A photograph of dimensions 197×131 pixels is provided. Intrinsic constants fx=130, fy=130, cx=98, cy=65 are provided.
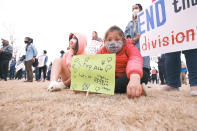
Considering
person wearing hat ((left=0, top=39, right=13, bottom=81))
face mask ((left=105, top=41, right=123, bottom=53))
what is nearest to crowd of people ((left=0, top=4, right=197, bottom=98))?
face mask ((left=105, top=41, right=123, bottom=53))

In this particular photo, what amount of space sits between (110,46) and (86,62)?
284 mm

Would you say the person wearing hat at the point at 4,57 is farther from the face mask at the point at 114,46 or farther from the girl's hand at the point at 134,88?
the girl's hand at the point at 134,88

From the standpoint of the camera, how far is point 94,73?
1180 mm

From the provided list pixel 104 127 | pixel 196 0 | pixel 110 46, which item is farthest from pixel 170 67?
pixel 104 127

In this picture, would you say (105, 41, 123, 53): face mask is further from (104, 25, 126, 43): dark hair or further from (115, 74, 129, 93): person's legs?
(115, 74, 129, 93): person's legs

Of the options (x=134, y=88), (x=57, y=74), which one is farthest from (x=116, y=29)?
(x=57, y=74)

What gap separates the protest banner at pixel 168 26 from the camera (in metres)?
1.33

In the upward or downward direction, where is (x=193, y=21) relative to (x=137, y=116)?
upward

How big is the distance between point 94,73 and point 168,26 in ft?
3.52

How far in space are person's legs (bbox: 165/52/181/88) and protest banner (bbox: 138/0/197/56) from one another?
9.2 inches

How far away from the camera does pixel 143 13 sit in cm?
186

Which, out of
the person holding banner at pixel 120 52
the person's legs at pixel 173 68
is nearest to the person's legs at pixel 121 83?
the person holding banner at pixel 120 52

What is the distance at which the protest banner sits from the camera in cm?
133

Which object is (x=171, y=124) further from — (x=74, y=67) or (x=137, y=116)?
(x=74, y=67)
